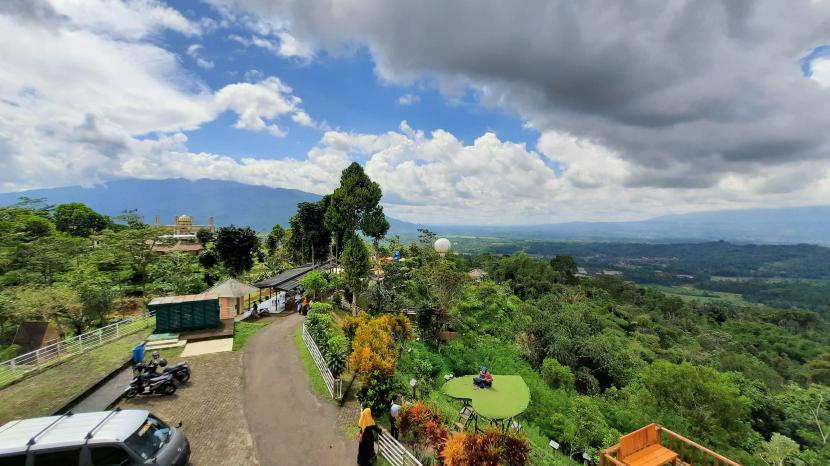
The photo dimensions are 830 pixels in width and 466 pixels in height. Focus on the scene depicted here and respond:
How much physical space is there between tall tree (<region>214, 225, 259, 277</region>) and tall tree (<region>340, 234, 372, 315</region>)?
38.3ft

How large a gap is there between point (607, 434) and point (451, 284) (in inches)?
559

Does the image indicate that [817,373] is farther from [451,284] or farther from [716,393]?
[451,284]

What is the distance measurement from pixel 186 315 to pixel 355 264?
9490 mm

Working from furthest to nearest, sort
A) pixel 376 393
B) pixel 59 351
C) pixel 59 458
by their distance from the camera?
pixel 59 351
pixel 376 393
pixel 59 458

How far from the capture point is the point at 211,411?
10.9 m

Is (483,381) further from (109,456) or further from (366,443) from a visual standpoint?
(109,456)

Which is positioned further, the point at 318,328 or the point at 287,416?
the point at 318,328

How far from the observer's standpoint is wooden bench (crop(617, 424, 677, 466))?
718 cm

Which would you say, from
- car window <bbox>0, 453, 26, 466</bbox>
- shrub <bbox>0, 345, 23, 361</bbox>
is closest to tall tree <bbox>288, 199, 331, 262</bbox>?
shrub <bbox>0, 345, 23, 361</bbox>

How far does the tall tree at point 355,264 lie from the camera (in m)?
23.1

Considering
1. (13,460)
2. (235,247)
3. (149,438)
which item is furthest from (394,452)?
(235,247)

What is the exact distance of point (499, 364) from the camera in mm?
21734

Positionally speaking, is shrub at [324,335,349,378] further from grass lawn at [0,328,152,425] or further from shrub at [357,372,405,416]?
grass lawn at [0,328,152,425]

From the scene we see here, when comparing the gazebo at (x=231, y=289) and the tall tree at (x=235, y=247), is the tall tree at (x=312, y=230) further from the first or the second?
the gazebo at (x=231, y=289)
